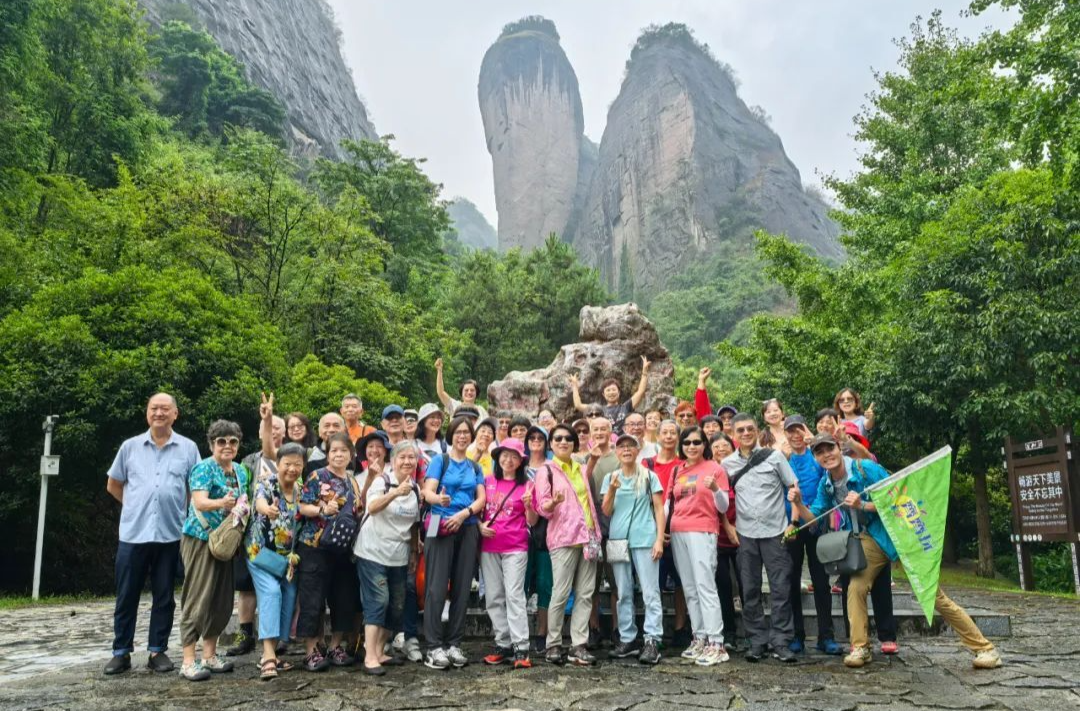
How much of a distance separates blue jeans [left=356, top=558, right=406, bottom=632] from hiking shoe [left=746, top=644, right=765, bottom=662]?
2.37 m

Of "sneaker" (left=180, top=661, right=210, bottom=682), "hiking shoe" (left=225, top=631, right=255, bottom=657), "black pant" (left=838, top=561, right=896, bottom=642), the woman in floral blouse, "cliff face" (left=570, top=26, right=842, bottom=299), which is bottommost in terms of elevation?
"hiking shoe" (left=225, top=631, right=255, bottom=657)

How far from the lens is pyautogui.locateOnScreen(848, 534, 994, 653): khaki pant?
439 centimetres

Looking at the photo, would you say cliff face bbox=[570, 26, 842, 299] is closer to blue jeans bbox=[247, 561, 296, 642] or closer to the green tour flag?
the green tour flag

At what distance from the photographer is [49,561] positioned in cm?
1141

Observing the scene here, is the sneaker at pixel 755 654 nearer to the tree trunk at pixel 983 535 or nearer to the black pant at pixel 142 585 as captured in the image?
the black pant at pixel 142 585

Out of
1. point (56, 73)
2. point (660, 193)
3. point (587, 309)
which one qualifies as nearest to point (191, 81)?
point (56, 73)

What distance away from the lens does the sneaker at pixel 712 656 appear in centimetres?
459

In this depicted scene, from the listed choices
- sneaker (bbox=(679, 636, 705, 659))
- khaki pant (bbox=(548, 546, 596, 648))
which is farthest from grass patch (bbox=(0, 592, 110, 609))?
sneaker (bbox=(679, 636, 705, 659))

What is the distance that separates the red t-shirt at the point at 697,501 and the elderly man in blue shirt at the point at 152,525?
3314mm

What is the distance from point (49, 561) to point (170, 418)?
9224 mm

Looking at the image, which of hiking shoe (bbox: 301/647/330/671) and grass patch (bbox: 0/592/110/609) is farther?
grass patch (bbox: 0/592/110/609)

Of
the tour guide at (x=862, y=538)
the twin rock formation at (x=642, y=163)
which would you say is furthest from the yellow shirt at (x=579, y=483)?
the twin rock formation at (x=642, y=163)

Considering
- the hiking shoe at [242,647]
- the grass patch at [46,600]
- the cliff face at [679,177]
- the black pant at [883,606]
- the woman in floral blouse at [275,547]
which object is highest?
the cliff face at [679,177]

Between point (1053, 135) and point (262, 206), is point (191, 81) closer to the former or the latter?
point (262, 206)
